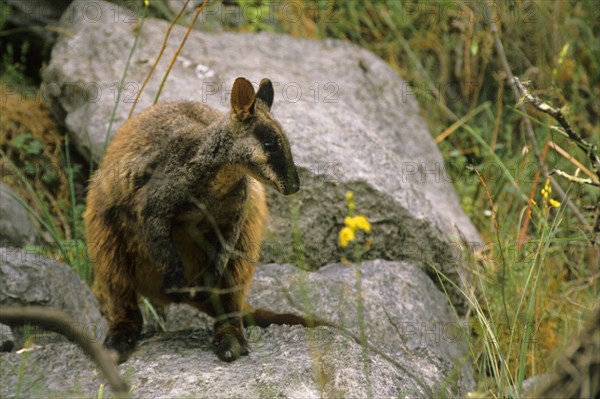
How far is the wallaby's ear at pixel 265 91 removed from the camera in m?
4.28

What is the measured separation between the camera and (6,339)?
4527mm

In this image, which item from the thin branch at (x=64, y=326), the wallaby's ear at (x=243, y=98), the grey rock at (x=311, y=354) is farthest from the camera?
the wallaby's ear at (x=243, y=98)

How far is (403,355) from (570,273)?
2550 mm

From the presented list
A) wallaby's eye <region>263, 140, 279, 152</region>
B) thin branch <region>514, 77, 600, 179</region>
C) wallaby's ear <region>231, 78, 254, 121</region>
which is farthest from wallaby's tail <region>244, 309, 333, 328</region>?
thin branch <region>514, 77, 600, 179</region>

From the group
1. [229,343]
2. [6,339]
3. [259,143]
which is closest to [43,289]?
[6,339]

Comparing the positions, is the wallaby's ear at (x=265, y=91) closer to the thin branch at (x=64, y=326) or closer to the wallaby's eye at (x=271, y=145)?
the wallaby's eye at (x=271, y=145)

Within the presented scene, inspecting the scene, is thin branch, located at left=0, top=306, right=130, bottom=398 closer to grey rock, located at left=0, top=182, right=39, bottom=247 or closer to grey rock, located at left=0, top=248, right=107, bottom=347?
grey rock, located at left=0, top=248, right=107, bottom=347

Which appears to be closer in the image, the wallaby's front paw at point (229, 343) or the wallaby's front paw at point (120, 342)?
the wallaby's front paw at point (229, 343)

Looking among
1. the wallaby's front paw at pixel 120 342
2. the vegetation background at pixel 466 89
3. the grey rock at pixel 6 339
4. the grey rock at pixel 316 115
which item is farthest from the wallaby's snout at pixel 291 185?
the vegetation background at pixel 466 89

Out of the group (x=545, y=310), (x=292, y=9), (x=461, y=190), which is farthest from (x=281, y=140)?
(x=292, y=9)

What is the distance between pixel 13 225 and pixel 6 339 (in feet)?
4.78

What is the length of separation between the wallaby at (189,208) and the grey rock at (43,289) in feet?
1.65

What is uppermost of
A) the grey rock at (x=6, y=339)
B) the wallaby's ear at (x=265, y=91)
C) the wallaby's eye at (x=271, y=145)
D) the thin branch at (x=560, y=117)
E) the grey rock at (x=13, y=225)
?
the wallaby's ear at (x=265, y=91)

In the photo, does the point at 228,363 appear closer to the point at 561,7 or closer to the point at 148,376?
the point at 148,376
